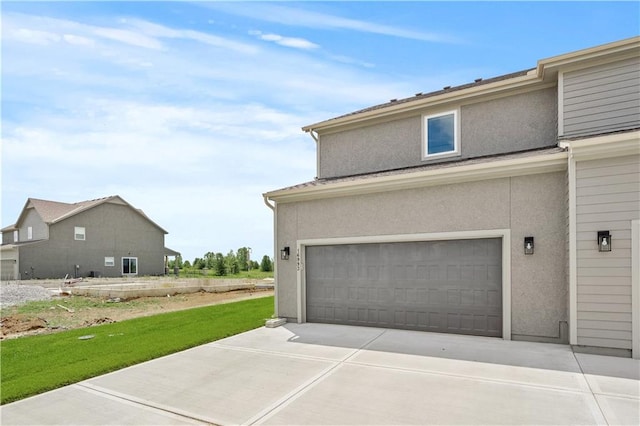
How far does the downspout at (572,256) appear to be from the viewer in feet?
19.9

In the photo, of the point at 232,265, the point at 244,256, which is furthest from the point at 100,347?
the point at 244,256

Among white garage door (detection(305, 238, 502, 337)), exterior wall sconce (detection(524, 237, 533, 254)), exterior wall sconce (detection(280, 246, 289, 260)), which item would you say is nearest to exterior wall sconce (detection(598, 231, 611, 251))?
exterior wall sconce (detection(524, 237, 533, 254))

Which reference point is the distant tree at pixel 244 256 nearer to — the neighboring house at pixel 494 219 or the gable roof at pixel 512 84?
the gable roof at pixel 512 84

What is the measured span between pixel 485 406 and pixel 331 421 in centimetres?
182

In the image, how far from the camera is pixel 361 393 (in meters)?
4.41

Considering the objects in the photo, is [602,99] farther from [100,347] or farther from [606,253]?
[100,347]

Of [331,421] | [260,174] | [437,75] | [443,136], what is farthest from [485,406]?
[260,174]

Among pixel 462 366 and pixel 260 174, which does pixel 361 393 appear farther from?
pixel 260 174

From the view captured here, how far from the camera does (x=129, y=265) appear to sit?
32.3 m

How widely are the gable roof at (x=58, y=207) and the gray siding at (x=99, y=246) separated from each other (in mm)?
417

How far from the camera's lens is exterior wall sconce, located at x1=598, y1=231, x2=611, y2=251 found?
5.83 metres

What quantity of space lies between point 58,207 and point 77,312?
24607mm

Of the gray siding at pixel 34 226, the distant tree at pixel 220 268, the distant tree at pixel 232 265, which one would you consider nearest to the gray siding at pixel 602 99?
the distant tree at pixel 220 268

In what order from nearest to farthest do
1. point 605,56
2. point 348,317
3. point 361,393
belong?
point 361,393 < point 605,56 < point 348,317
